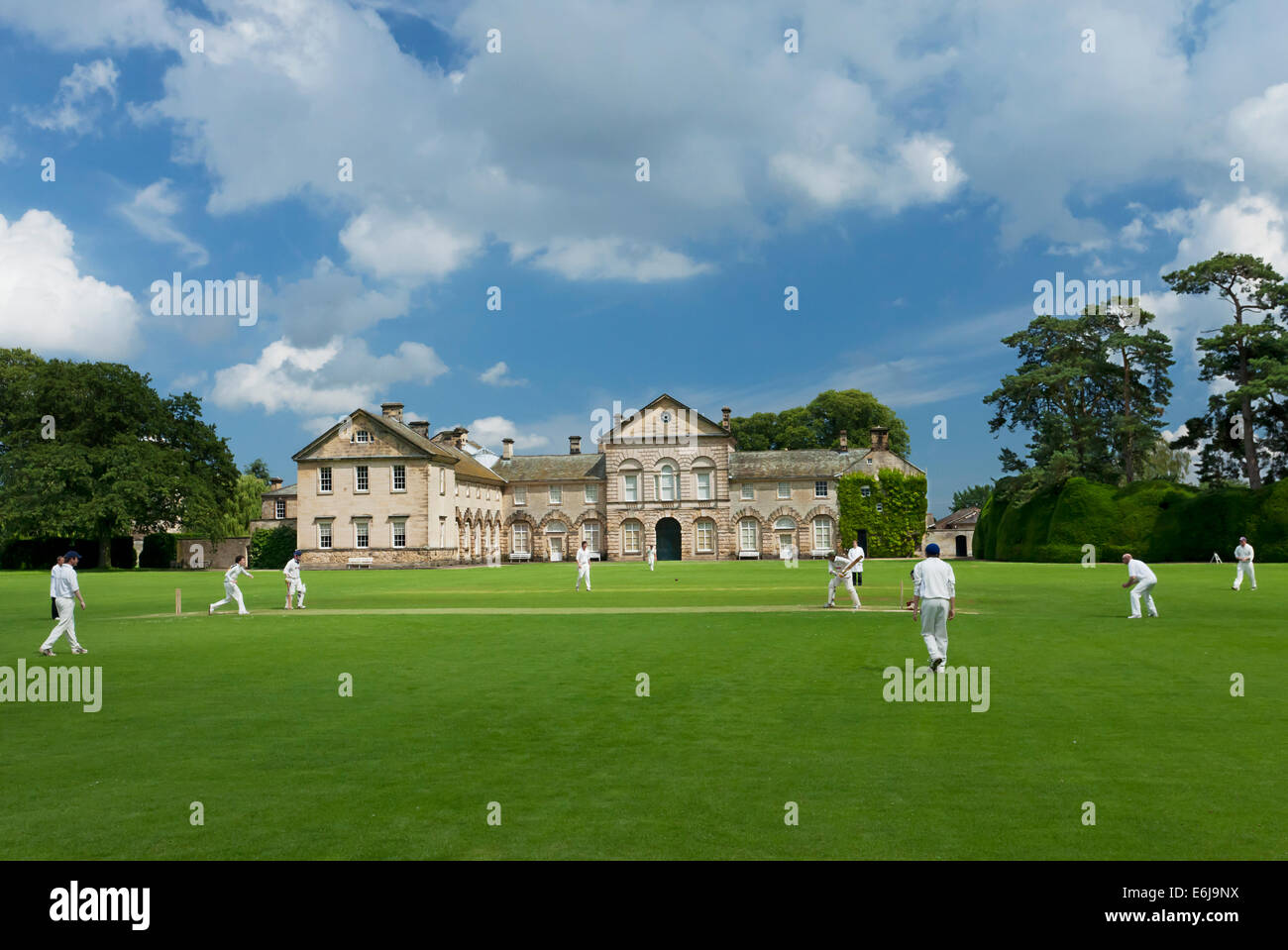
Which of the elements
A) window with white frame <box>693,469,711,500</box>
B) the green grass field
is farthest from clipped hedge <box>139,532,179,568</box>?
the green grass field

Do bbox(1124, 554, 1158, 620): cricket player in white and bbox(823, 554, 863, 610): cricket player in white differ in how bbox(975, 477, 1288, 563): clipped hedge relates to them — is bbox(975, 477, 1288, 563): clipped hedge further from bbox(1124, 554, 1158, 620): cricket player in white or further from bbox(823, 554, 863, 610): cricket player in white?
bbox(823, 554, 863, 610): cricket player in white

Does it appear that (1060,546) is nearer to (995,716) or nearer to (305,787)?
(995,716)

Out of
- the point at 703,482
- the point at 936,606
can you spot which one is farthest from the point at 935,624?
the point at 703,482

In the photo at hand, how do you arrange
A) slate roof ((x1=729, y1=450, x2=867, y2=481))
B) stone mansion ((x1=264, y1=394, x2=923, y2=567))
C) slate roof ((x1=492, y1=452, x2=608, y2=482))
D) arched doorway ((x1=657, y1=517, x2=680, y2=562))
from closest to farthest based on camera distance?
1. stone mansion ((x1=264, y1=394, x2=923, y2=567))
2. slate roof ((x1=729, y1=450, x2=867, y2=481))
3. arched doorway ((x1=657, y1=517, x2=680, y2=562))
4. slate roof ((x1=492, y1=452, x2=608, y2=482))

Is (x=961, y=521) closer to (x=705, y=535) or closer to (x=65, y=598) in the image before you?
(x=705, y=535)

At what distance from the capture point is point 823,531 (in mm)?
76375

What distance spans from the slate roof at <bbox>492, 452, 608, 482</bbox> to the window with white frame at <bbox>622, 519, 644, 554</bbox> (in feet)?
15.6

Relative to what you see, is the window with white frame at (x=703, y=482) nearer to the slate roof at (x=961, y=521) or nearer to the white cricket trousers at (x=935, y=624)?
the slate roof at (x=961, y=521)

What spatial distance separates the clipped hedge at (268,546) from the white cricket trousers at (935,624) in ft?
217

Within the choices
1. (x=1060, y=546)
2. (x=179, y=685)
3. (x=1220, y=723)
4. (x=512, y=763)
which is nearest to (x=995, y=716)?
(x=1220, y=723)

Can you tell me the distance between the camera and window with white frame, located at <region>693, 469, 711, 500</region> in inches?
3059

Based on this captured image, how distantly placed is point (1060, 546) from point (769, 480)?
24535 millimetres

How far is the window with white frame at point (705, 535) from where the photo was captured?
256 ft

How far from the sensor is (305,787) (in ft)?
25.3
